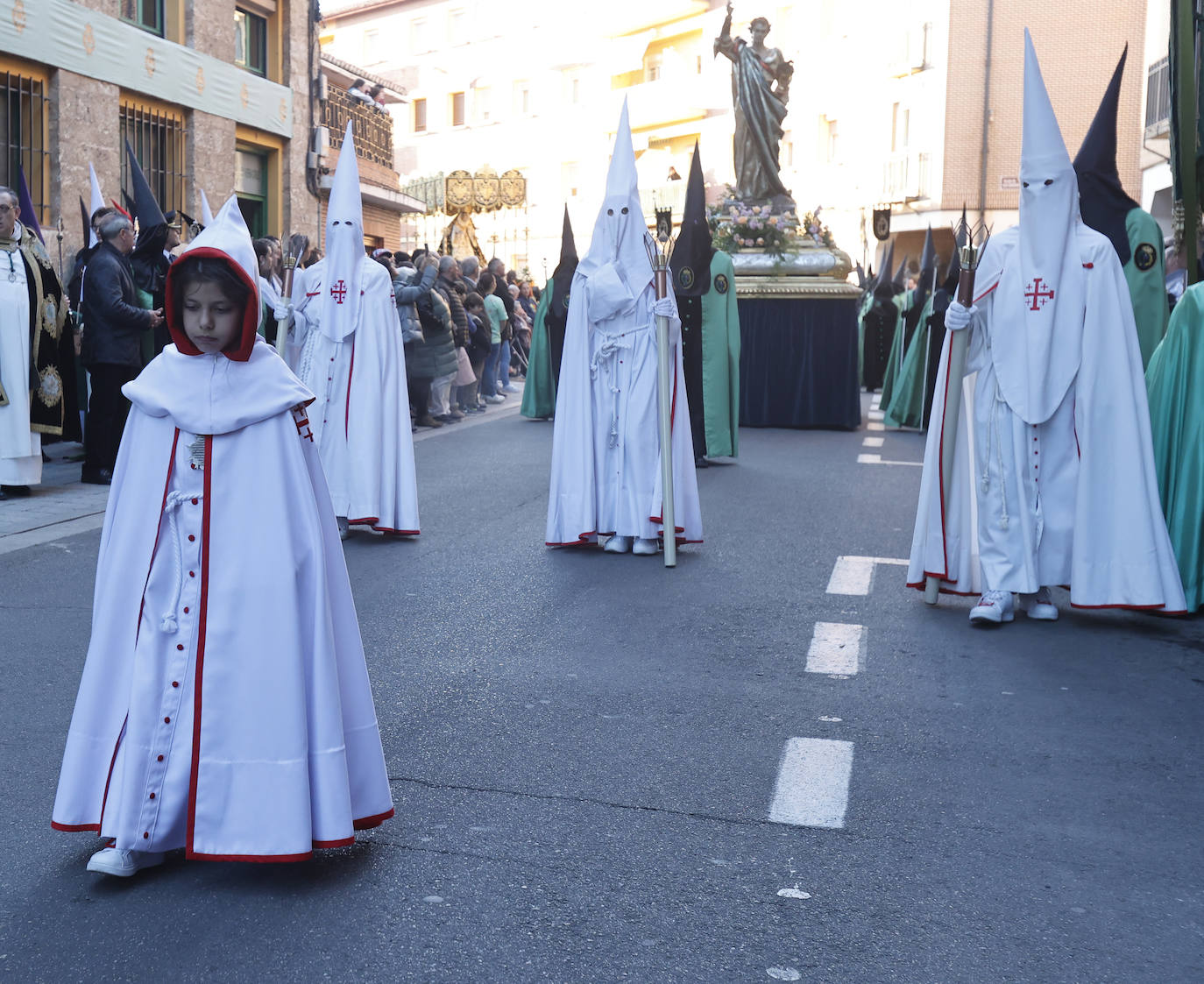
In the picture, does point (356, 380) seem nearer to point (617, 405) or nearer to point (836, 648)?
point (617, 405)

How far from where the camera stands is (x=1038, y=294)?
6.22m

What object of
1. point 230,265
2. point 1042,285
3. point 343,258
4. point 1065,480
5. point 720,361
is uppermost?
point 343,258

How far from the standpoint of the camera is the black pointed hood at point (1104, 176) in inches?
264

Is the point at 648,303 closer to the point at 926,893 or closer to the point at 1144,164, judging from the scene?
the point at 926,893

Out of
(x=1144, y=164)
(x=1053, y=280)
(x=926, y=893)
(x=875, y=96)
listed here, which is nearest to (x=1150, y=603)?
(x=1053, y=280)

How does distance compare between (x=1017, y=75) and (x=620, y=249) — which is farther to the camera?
(x=1017, y=75)

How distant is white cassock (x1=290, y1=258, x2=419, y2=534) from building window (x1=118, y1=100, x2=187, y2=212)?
9.27 metres

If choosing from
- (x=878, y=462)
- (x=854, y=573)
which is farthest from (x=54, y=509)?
(x=878, y=462)

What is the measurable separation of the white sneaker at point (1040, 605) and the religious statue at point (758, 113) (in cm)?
1136

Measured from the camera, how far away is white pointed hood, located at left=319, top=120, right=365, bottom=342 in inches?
339

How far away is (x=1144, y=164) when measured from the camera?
99.8 feet

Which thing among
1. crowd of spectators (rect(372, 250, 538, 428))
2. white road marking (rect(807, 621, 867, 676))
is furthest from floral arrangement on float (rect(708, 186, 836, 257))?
white road marking (rect(807, 621, 867, 676))

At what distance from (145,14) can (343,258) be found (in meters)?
10.9

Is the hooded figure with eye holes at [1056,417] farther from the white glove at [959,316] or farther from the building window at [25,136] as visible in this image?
the building window at [25,136]
